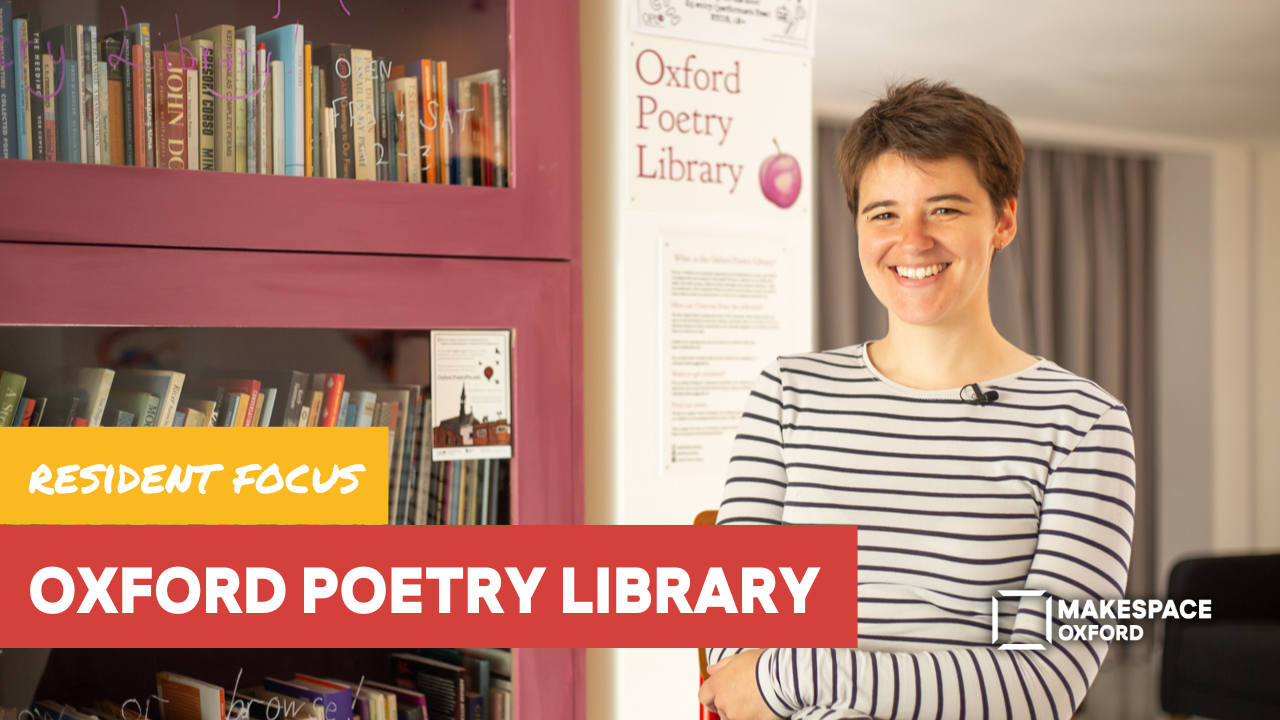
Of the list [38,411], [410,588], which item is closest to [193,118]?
[38,411]

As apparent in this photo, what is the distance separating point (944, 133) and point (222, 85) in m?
0.98

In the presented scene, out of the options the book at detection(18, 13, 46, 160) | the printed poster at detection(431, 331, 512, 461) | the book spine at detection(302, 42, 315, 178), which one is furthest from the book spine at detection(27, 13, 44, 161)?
the printed poster at detection(431, 331, 512, 461)

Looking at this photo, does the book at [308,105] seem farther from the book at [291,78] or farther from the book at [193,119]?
the book at [193,119]

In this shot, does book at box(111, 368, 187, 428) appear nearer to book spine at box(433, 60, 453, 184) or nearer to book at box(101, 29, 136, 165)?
book at box(101, 29, 136, 165)

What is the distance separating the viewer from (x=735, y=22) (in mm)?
1777

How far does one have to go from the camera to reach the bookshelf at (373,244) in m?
1.32

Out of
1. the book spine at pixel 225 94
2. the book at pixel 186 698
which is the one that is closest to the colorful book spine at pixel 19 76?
the book spine at pixel 225 94

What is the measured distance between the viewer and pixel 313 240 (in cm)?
145

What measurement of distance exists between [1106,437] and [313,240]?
105 cm

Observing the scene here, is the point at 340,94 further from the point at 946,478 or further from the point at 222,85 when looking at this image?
the point at 946,478

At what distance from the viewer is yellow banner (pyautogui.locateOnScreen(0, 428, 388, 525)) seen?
1350mm

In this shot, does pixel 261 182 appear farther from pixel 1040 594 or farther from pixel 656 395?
pixel 1040 594

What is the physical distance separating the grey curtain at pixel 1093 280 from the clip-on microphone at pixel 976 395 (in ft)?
12.6

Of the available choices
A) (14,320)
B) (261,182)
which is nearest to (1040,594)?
(261,182)
